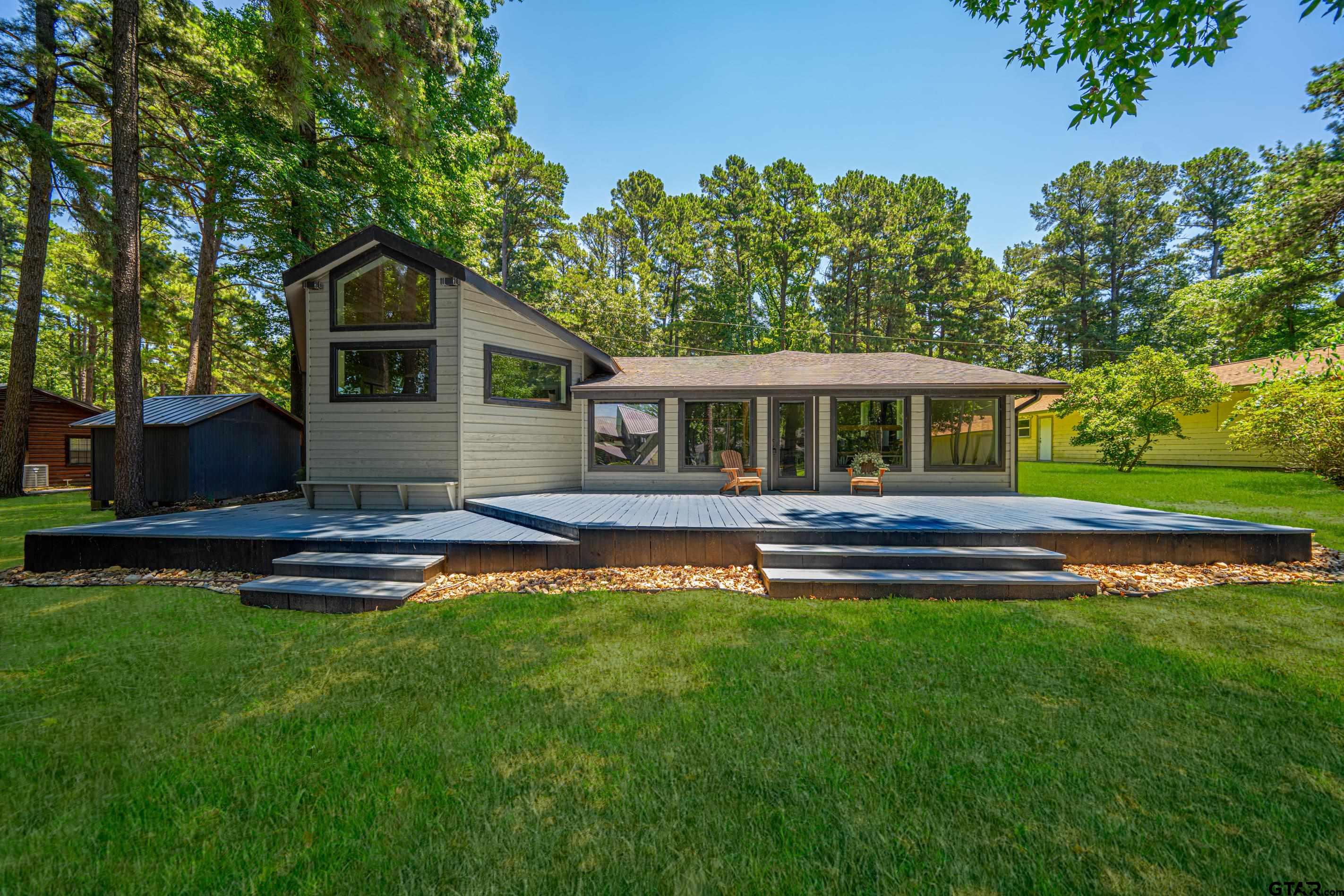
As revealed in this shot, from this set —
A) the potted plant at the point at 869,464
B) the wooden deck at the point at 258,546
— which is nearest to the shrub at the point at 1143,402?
the potted plant at the point at 869,464

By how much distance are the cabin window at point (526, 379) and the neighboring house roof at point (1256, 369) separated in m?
8.52

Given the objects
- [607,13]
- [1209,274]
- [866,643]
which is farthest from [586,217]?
[1209,274]

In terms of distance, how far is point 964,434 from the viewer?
9484 mm

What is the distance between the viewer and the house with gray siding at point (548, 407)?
7.66 meters

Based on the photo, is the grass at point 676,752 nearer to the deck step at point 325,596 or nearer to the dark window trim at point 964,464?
the deck step at point 325,596

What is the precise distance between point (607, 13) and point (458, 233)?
20.0ft

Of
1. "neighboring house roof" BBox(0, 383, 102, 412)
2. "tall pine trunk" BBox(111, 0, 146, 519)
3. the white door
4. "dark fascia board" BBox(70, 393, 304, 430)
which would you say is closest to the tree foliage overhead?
"tall pine trunk" BBox(111, 0, 146, 519)

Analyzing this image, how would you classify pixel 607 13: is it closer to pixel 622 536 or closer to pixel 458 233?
pixel 458 233

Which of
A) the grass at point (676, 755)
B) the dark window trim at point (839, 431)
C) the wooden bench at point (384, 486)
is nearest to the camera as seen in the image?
the grass at point (676, 755)

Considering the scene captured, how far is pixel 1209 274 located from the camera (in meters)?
25.5

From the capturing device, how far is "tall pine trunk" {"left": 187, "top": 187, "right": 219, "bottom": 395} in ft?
39.2

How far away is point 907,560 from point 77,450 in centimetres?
2525

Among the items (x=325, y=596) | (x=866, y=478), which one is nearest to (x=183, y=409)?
(x=325, y=596)

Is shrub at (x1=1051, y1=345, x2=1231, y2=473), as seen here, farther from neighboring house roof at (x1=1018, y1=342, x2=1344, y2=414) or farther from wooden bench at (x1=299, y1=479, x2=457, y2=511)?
wooden bench at (x1=299, y1=479, x2=457, y2=511)
